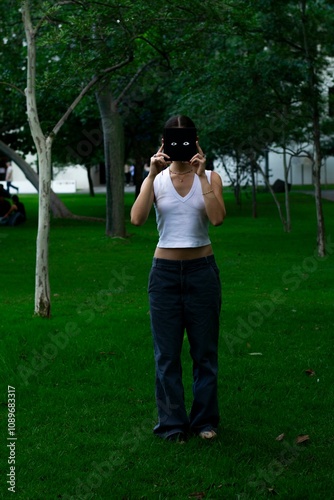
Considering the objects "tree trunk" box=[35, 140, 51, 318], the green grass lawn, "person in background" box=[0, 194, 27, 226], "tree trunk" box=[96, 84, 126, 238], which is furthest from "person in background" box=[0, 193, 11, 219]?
"tree trunk" box=[35, 140, 51, 318]

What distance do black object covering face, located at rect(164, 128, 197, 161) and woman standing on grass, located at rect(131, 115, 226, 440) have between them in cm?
4

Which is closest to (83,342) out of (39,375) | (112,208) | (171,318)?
(39,375)

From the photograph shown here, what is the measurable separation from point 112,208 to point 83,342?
51.9 feet

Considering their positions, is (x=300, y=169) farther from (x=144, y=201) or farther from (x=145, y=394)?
(x=144, y=201)

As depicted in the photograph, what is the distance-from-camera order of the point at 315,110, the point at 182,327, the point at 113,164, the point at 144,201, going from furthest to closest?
the point at 113,164
the point at 315,110
the point at 182,327
the point at 144,201

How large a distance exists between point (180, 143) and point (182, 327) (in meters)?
1.19

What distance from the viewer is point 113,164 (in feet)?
84.6

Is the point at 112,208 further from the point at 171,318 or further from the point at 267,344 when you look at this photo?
the point at 171,318

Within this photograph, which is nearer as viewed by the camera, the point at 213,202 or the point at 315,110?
the point at 213,202

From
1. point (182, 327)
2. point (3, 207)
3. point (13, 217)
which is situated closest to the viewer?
point (182, 327)

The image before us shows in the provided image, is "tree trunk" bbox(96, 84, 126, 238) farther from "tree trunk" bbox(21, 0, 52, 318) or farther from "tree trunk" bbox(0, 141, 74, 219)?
"tree trunk" bbox(21, 0, 52, 318)

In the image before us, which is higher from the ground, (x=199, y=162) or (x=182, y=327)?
(x=199, y=162)

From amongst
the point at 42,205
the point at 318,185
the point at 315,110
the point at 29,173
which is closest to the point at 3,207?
the point at 29,173

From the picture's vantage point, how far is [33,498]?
5656mm
